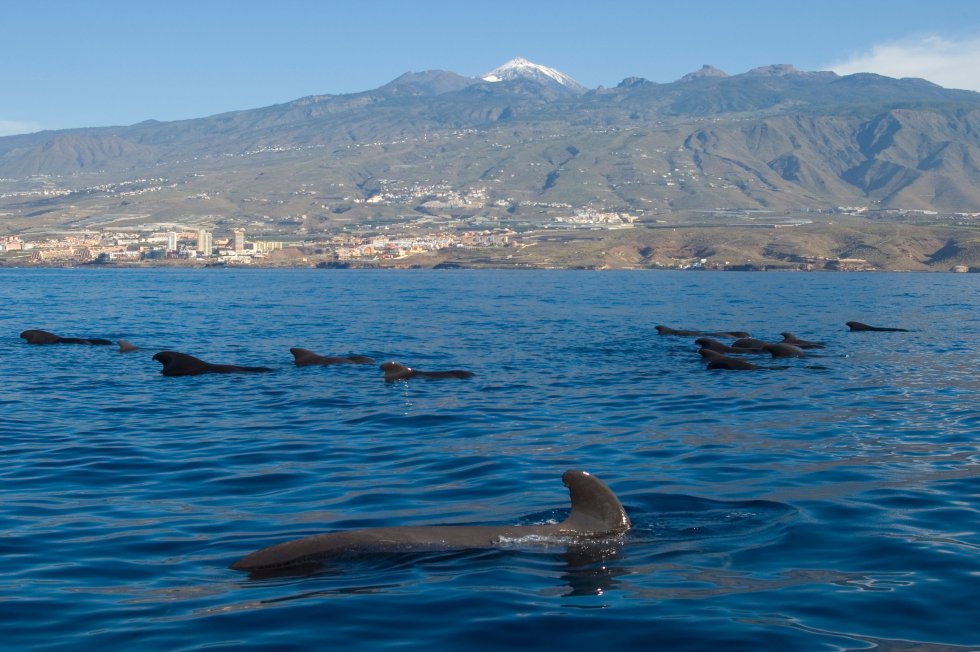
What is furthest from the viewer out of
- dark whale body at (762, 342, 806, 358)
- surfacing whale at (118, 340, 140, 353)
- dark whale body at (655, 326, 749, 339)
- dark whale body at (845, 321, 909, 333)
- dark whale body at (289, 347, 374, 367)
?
dark whale body at (845, 321, 909, 333)

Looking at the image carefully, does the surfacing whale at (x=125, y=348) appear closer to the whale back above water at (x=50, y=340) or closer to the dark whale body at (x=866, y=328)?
the whale back above water at (x=50, y=340)

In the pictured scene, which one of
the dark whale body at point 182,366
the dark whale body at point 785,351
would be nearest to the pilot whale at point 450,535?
the dark whale body at point 182,366

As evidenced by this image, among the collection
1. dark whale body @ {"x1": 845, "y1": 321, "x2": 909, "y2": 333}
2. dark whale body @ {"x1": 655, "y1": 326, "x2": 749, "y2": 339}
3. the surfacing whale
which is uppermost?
the surfacing whale

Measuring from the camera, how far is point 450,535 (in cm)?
1182

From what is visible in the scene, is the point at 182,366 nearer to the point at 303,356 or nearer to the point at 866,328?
the point at 303,356

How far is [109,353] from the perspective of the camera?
36844 mm

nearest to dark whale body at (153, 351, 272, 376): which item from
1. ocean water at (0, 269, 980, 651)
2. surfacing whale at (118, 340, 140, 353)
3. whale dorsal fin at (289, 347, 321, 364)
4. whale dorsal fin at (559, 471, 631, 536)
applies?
ocean water at (0, 269, 980, 651)

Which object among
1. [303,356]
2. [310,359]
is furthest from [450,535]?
[303,356]

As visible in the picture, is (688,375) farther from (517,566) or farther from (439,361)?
(517,566)

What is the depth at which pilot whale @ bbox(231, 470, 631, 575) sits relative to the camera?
1116 centimetres

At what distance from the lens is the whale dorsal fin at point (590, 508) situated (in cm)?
1207

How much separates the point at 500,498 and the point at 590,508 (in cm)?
295

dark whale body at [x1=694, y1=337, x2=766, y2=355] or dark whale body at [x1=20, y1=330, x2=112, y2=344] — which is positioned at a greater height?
dark whale body at [x1=20, y1=330, x2=112, y2=344]

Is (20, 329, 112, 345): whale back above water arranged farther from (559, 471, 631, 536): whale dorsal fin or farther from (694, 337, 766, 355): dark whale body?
(559, 471, 631, 536): whale dorsal fin
